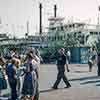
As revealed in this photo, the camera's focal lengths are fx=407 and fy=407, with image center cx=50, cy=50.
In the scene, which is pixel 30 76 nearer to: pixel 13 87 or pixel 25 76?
pixel 25 76

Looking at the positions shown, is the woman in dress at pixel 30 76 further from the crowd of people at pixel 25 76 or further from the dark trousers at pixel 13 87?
the dark trousers at pixel 13 87

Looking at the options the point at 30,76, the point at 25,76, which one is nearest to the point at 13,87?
the point at 25,76

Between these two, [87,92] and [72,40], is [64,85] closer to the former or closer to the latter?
[87,92]

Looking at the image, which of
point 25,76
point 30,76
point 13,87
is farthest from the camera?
point 13,87

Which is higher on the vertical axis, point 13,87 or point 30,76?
point 30,76

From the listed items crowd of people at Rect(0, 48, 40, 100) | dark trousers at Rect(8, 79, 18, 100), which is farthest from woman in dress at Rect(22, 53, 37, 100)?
dark trousers at Rect(8, 79, 18, 100)

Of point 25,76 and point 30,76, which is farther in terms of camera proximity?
point 25,76

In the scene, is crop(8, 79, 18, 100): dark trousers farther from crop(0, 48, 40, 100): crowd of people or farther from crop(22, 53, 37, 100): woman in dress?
crop(22, 53, 37, 100): woman in dress

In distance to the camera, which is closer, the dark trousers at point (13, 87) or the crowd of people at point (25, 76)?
the crowd of people at point (25, 76)

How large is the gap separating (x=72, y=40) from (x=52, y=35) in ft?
48.2

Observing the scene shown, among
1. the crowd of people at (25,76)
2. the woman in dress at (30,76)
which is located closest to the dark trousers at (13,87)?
the crowd of people at (25,76)

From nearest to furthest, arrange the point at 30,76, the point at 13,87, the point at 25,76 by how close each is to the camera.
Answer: the point at 30,76
the point at 25,76
the point at 13,87

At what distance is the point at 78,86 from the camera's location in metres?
17.5

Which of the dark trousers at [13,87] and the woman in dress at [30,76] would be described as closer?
the woman in dress at [30,76]
